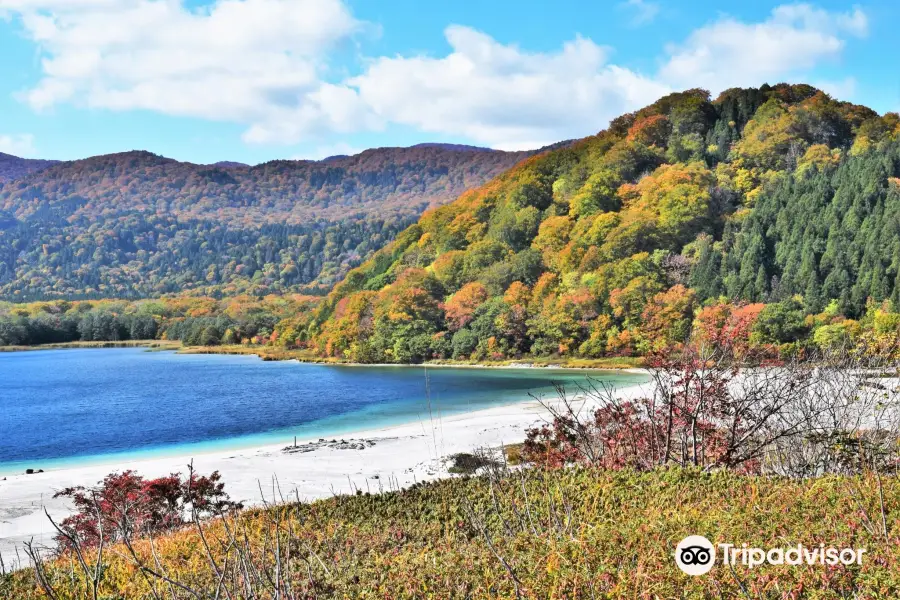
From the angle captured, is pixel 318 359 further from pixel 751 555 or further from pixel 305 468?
pixel 751 555

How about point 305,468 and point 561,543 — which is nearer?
point 561,543

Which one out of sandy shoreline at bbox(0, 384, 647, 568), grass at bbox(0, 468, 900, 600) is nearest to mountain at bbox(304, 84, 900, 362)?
sandy shoreline at bbox(0, 384, 647, 568)

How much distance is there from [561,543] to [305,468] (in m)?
14.8

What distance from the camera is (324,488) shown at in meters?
16.6

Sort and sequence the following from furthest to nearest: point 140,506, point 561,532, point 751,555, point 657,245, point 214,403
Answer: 1. point 657,245
2. point 214,403
3. point 140,506
4. point 561,532
5. point 751,555

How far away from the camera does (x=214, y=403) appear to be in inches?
1592

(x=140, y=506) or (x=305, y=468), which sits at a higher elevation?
(x=140, y=506)

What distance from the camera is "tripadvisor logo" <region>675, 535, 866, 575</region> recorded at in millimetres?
4871

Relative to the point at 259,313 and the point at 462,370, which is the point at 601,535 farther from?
the point at 259,313

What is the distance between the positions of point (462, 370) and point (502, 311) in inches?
411

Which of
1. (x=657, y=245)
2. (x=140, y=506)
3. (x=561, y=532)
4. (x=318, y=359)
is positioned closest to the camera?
(x=561, y=532)

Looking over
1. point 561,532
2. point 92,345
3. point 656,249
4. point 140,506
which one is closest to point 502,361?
point 656,249

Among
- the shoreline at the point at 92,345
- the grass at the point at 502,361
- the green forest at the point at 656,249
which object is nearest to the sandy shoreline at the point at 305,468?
Result: the green forest at the point at 656,249

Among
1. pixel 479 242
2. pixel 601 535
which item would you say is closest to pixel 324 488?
pixel 601 535
